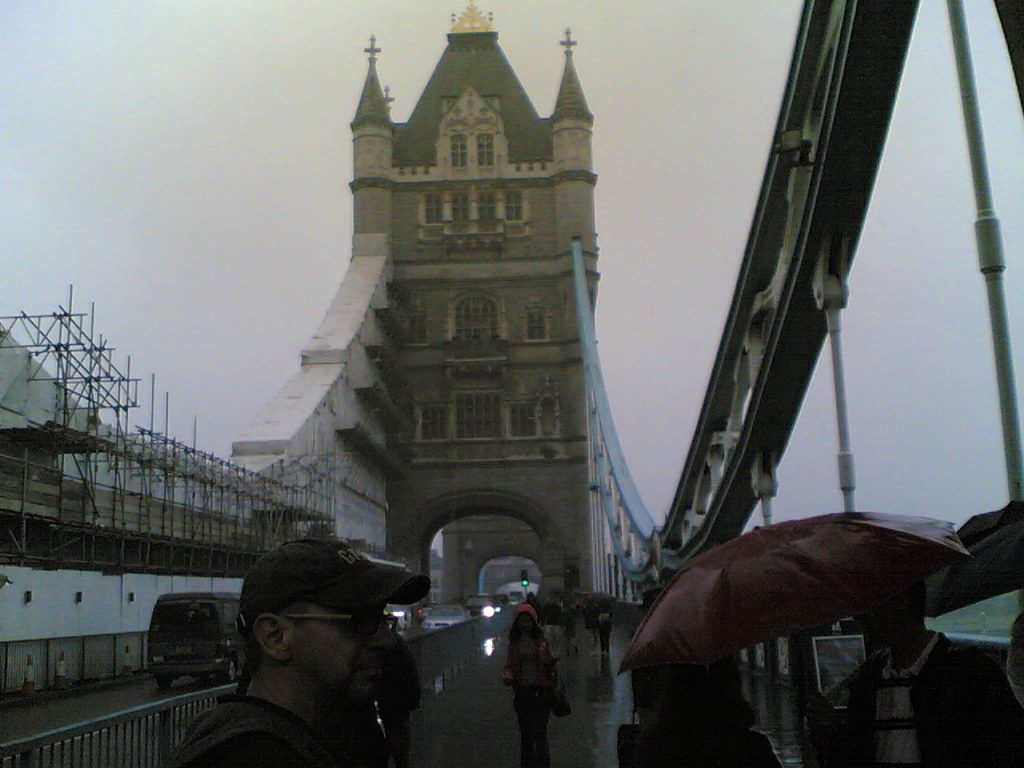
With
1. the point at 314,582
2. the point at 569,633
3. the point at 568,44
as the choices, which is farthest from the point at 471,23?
the point at 314,582

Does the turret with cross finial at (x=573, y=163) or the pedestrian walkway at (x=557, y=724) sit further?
the turret with cross finial at (x=573, y=163)

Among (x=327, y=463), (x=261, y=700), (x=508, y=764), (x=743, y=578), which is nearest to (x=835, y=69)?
(x=508, y=764)

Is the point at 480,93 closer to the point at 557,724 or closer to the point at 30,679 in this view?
the point at 30,679

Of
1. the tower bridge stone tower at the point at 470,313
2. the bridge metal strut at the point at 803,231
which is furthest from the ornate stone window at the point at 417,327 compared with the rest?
the bridge metal strut at the point at 803,231

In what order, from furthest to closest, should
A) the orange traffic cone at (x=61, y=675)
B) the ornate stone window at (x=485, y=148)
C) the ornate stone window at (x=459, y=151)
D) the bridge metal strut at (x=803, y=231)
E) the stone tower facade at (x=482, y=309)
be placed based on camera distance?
1. the ornate stone window at (x=485, y=148)
2. the ornate stone window at (x=459, y=151)
3. the stone tower facade at (x=482, y=309)
4. the orange traffic cone at (x=61, y=675)
5. the bridge metal strut at (x=803, y=231)

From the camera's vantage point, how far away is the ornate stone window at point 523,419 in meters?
47.9

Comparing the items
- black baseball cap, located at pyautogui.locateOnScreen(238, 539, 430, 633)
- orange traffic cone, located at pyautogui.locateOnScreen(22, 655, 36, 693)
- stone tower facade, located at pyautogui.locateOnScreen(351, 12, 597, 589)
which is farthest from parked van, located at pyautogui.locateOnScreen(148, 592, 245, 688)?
stone tower facade, located at pyautogui.locateOnScreen(351, 12, 597, 589)

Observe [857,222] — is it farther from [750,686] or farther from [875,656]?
[875,656]

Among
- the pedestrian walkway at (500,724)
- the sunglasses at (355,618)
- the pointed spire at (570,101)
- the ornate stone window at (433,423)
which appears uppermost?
the pointed spire at (570,101)

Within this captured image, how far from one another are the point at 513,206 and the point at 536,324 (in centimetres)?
502

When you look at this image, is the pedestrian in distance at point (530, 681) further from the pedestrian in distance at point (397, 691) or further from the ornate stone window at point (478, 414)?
the ornate stone window at point (478, 414)

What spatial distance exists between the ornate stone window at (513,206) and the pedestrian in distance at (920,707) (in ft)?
155

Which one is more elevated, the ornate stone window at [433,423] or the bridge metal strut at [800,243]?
the ornate stone window at [433,423]

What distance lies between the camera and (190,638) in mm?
16938
